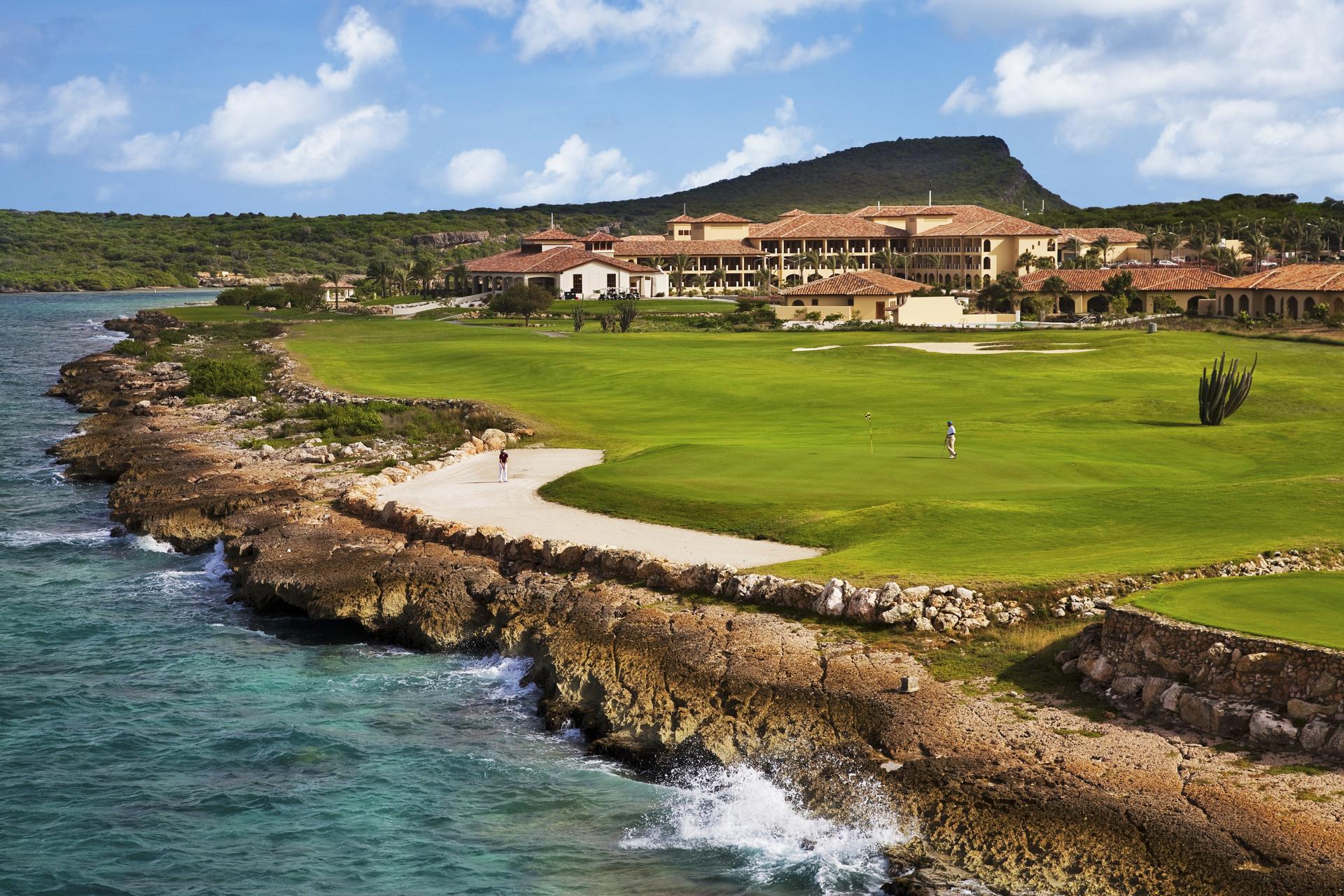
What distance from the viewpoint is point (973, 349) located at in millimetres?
79938

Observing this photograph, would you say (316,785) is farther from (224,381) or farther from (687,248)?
(687,248)

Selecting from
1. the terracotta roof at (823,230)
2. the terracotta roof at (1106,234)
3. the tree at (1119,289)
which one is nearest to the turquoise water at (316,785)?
the tree at (1119,289)

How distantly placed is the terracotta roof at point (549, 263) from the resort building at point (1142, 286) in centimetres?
4028

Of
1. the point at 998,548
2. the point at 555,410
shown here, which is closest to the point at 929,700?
the point at 998,548

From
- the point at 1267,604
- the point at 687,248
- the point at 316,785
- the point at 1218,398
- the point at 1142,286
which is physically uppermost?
the point at 687,248

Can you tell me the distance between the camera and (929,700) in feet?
63.4

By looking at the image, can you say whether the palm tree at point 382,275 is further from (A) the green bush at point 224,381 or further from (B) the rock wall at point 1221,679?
(B) the rock wall at point 1221,679

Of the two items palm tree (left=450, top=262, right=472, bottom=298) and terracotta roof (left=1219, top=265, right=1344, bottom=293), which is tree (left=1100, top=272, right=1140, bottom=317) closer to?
terracotta roof (left=1219, top=265, right=1344, bottom=293)

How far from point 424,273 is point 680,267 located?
100ft

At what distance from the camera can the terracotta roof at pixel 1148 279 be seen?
359ft

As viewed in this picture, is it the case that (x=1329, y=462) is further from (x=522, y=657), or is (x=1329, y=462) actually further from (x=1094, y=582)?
(x=522, y=657)

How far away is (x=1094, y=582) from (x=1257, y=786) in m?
6.36

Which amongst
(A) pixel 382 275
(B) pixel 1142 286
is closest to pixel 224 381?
(B) pixel 1142 286

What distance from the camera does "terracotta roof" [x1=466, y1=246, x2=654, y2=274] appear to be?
135 metres
